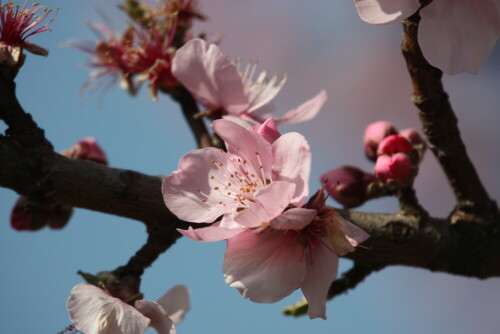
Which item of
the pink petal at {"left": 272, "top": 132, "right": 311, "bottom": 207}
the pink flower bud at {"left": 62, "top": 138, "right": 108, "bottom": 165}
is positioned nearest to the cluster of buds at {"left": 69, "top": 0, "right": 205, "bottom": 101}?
the pink flower bud at {"left": 62, "top": 138, "right": 108, "bottom": 165}

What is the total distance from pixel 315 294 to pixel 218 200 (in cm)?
22

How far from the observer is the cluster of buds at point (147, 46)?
1.97 meters

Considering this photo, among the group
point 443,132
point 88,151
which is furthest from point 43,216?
point 443,132

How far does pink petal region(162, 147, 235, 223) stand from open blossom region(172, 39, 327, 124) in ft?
1.19

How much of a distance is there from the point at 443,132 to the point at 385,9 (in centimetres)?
50

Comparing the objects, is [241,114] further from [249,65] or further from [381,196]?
[381,196]

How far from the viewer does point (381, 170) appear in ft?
5.15

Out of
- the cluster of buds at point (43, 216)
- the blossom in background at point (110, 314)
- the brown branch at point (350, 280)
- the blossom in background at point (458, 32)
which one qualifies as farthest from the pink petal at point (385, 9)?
the cluster of buds at point (43, 216)

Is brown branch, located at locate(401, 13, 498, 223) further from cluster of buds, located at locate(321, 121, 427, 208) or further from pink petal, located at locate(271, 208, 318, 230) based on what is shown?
pink petal, located at locate(271, 208, 318, 230)

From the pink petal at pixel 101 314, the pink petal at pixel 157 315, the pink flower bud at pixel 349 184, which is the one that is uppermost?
the pink petal at pixel 101 314

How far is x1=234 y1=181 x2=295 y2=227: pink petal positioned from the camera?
3.42 ft

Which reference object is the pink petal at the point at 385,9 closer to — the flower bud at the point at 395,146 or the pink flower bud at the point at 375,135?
the flower bud at the point at 395,146

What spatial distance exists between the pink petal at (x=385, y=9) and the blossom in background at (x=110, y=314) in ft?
2.06

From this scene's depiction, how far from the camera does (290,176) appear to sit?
1.11 metres
